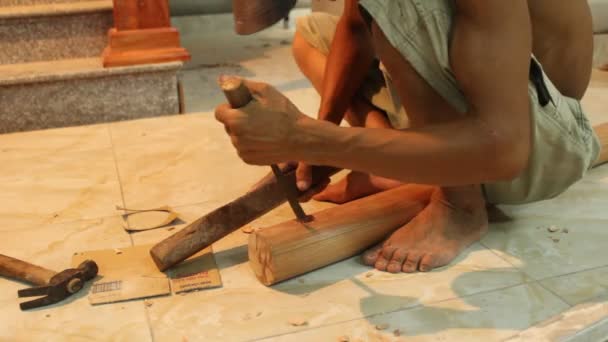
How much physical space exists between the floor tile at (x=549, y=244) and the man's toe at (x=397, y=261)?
0.23m

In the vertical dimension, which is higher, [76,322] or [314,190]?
[314,190]

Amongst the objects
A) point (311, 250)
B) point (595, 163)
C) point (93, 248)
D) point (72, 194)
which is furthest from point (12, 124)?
point (595, 163)

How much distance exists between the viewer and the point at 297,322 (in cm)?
134

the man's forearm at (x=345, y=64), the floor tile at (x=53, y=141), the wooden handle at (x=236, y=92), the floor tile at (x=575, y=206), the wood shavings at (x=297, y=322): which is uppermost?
the wooden handle at (x=236, y=92)

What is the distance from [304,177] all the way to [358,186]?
252mm

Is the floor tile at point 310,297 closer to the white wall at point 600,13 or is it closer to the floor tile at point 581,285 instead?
the floor tile at point 581,285

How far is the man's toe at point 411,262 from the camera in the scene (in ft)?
4.93

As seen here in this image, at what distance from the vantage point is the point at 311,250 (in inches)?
58.6

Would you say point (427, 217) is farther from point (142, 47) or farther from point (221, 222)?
point (142, 47)

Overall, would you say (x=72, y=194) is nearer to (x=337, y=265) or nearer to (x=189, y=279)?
(x=189, y=279)

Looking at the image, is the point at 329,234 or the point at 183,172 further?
the point at 183,172

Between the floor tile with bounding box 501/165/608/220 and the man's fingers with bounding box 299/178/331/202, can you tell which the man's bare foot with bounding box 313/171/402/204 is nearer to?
the man's fingers with bounding box 299/178/331/202

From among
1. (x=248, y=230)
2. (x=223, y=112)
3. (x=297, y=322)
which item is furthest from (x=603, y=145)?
(x=223, y=112)

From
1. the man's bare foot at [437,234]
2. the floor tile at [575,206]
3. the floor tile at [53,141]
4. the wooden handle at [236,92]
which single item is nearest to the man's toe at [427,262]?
the man's bare foot at [437,234]
